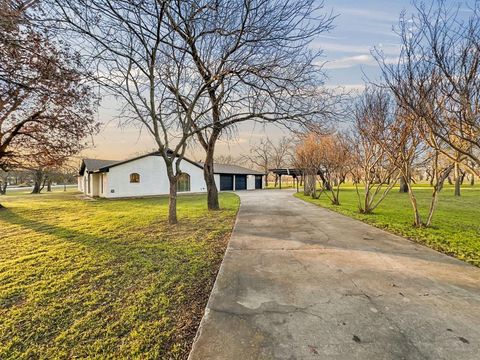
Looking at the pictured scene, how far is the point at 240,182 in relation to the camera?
110ft

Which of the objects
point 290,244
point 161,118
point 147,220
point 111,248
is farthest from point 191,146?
point 290,244

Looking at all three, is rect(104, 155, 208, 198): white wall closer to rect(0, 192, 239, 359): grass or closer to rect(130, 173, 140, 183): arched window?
rect(130, 173, 140, 183): arched window

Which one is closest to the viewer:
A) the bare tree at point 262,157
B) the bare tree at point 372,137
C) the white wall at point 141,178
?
the bare tree at point 372,137

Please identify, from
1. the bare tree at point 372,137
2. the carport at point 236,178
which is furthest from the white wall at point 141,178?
the bare tree at point 372,137

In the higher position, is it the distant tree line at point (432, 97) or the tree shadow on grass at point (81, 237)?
the distant tree line at point (432, 97)

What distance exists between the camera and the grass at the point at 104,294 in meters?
2.15

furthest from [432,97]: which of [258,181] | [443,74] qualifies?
[258,181]

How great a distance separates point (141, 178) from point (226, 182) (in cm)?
1232

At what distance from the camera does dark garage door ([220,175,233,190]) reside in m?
30.4

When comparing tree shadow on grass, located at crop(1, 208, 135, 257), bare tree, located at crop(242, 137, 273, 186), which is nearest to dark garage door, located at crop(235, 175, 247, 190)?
bare tree, located at crop(242, 137, 273, 186)

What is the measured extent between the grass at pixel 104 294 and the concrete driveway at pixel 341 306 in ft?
1.36

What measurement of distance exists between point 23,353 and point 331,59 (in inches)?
349

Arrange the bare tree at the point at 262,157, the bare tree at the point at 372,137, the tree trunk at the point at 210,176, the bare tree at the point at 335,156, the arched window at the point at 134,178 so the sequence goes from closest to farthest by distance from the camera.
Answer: the bare tree at the point at 372,137
the tree trunk at the point at 210,176
the bare tree at the point at 335,156
the arched window at the point at 134,178
the bare tree at the point at 262,157

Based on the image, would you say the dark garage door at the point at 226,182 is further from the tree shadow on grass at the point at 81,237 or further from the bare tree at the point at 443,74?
the bare tree at the point at 443,74
